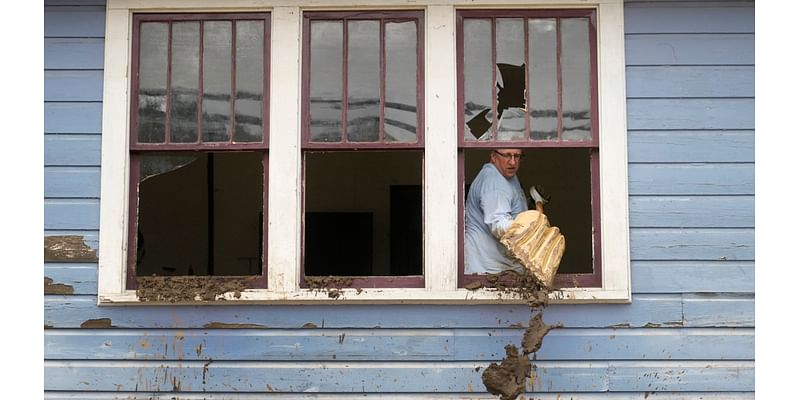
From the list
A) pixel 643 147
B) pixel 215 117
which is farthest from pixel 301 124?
pixel 643 147

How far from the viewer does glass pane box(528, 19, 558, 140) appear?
16.2 feet

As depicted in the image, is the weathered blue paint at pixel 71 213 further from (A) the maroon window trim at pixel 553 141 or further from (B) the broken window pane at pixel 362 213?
(B) the broken window pane at pixel 362 213

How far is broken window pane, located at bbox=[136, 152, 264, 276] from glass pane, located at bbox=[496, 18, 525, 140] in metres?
4.58

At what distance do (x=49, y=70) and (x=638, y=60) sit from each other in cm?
353

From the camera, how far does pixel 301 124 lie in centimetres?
493

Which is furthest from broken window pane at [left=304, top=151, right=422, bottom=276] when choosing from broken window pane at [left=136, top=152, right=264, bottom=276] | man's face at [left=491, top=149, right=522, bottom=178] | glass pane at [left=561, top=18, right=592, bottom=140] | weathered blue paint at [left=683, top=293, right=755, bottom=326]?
weathered blue paint at [left=683, top=293, right=755, bottom=326]

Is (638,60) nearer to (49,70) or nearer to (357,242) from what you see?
(49,70)

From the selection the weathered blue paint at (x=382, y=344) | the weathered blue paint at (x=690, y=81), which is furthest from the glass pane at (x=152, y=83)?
the weathered blue paint at (x=690, y=81)

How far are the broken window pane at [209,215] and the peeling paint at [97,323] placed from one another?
396 centimetres

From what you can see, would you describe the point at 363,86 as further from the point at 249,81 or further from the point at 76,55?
the point at 76,55

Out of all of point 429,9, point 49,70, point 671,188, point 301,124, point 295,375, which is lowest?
point 295,375

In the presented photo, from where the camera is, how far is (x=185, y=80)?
5027 mm

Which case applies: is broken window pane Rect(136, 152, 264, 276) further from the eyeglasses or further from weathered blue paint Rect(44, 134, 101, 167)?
the eyeglasses

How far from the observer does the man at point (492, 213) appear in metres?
4.93
